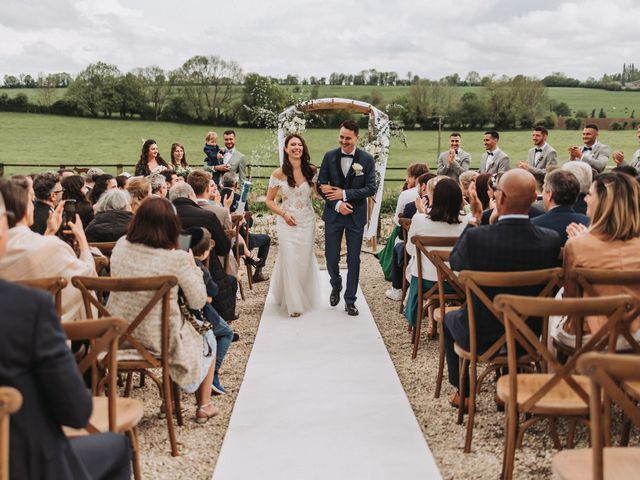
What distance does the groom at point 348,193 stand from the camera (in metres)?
6.89

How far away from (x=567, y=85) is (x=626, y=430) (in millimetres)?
57686

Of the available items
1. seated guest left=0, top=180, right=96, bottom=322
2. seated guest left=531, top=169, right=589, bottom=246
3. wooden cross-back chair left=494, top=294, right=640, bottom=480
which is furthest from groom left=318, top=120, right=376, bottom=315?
wooden cross-back chair left=494, top=294, right=640, bottom=480

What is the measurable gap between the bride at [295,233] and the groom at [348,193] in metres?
0.19

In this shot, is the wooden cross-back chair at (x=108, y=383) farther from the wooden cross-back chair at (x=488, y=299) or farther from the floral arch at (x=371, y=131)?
the floral arch at (x=371, y=131)

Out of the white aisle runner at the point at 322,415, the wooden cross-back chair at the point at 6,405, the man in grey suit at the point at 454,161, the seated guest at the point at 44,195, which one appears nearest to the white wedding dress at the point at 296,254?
the white aisle runner at the point at 322,415

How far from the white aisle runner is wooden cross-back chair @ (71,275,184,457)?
561mm

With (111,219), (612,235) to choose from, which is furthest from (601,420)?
(111,219)

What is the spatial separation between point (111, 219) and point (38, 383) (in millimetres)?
3330

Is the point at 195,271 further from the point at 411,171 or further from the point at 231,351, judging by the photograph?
the point at 411,171

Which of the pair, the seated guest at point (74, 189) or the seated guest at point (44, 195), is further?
the seated guest at point (74, 189)

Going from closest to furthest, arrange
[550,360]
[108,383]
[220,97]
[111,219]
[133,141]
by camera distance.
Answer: [108,383], [550,360], [111,219], [220,97], [133,141]

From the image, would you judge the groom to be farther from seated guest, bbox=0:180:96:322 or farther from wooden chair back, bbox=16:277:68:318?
wooden chair back, bbox=16:277:68:318

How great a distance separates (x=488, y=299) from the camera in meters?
3.53

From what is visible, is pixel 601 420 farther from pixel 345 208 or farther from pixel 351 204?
pixel 351 204
